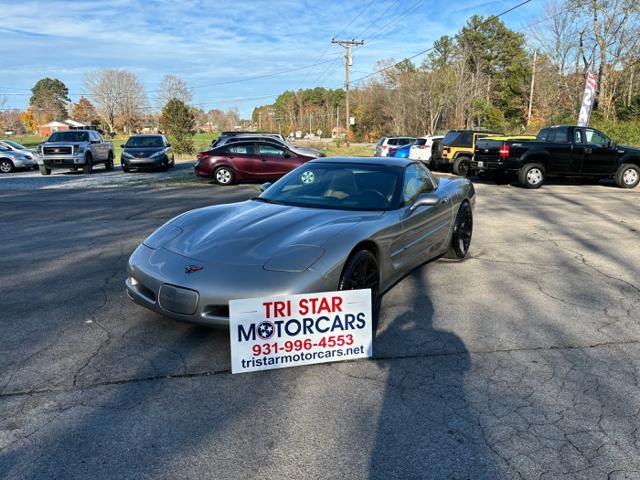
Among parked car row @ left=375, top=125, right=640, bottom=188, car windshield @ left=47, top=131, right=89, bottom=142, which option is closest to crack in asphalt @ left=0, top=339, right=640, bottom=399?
parked car row @ left=375, top=125, right=640, bottom=188

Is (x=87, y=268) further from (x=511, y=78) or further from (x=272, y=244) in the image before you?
(x=511, y=78)

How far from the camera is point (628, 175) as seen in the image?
1472cm

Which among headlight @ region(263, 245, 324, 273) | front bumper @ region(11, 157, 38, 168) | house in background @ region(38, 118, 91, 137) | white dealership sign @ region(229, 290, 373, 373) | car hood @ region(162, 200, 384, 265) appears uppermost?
house in background @ region(38, 118, 91, 137)

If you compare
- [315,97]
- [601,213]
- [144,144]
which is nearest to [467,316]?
[601,213]

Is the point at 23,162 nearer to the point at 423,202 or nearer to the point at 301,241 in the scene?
the point at 423,202

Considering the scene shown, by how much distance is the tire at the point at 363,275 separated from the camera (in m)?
3.67

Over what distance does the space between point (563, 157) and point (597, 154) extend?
108cm

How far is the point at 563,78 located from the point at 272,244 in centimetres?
4372

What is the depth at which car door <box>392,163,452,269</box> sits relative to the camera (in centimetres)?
460

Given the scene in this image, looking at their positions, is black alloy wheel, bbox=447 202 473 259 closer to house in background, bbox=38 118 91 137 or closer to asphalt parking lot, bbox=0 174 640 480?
asphalt parking lot, bbox=0 174 640 480

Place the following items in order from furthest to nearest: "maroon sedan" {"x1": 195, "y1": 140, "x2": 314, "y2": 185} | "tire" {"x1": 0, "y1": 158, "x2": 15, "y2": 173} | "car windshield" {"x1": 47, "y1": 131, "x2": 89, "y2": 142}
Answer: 1. "tire" {"x1": 0, "y1": 158, "x2": 15, "y2": 173}
2. "car windshield" {"x1": 47, "y1": 131, "x2": 89, "y2": 142}
3. "maroon sedan" {"x1": 195, "y1": 140, "x2": 314, "y2": 185}

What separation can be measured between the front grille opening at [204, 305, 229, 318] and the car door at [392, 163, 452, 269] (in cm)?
176

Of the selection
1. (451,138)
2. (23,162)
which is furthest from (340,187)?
(23,162)

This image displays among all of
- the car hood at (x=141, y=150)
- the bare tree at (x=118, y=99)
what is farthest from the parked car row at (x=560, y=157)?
the bare tree at (x=118, y=99)
